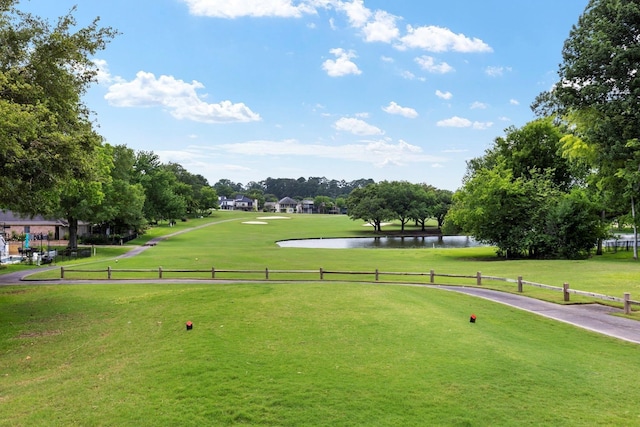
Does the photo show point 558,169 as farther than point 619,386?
Yes

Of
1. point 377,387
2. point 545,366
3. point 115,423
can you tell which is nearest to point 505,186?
point 545,366

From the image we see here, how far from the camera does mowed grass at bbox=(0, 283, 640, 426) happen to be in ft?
25.6

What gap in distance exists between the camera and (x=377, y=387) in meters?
8.73

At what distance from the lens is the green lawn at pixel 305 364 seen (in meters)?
7.82

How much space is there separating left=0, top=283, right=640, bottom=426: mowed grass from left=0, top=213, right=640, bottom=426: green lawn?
42 mm

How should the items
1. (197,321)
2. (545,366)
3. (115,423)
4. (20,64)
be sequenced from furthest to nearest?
(20,64)
(197,321)
(545,366)
(115,423)

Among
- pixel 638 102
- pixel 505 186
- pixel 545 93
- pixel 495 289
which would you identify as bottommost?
pixel 495 289

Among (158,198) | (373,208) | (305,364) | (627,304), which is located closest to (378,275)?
(627,304)

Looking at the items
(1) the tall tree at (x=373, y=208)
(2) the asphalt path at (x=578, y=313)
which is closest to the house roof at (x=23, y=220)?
(2) the asphalt path at (x=578, y=313)

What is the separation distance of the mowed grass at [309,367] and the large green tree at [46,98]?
548 centimetres

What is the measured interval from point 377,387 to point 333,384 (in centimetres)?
88

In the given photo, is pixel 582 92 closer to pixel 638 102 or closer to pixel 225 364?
pixel 638 102

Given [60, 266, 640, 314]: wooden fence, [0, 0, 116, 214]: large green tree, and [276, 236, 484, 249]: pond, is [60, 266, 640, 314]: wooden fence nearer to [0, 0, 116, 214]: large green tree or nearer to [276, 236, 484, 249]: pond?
[0, 0, 116, 214]: large green tree

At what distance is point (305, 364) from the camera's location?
32.3 ft
